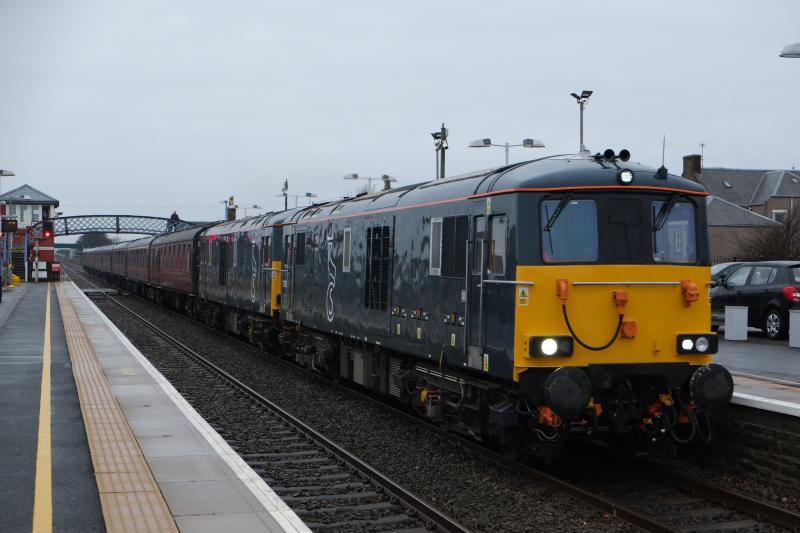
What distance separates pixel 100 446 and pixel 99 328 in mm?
18715

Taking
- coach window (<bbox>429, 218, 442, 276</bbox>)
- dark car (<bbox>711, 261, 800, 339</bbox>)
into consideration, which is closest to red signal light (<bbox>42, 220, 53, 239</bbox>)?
dark car (<bbox>711, 261, 800, 339</bbox>)

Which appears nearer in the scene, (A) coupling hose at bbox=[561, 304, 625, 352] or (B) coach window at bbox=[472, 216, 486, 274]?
(A) coupling hose at bbox=[561, 304, 625, 352]

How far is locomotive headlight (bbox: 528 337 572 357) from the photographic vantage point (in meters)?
9.19

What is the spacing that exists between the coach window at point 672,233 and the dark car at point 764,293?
12762 millimetres

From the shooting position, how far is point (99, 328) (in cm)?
2848

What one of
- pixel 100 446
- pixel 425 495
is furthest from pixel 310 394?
pixel 425 495

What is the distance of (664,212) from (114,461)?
6706 millimetres

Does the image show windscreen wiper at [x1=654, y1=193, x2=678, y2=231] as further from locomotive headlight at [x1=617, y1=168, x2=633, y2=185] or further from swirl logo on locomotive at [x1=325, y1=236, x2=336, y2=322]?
swirl logo on locomotive at [x1=325, y1=236, x2=336, y2=322]

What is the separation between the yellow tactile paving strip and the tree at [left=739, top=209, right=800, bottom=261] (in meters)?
39.4

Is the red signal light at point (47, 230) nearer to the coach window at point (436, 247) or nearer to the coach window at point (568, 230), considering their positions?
the coach window at point (436, 247)

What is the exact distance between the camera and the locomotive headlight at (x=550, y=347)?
9188 mm

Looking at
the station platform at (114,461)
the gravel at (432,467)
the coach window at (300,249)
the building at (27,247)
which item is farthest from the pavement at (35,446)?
the building at (27,247)

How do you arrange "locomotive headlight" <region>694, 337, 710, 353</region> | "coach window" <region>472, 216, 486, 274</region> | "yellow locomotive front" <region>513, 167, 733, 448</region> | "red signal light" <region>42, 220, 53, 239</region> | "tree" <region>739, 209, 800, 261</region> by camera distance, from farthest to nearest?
"red signal light" <region>42, 220, 53, 239</region>
"tree" <region>739, 209, 800, 261</region>
"coach window" <region>472, 216, 486, 274</region>
"locomotive headlight" <region>694, 337, 710, 353</region>
"yellow locomotive front" <region>513, 167, 733, 448</region>

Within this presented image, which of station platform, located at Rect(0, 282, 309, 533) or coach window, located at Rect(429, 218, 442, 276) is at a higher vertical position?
coach window, located at Rect(429, 218, 442, 276)
